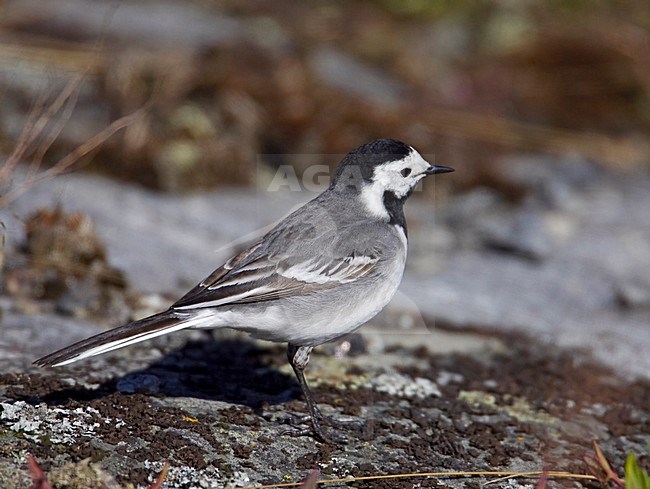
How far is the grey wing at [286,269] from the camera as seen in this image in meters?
4.51

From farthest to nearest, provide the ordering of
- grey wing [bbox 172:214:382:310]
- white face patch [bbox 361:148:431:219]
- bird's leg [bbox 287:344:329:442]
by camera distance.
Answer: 1. white face patch [bbox 361:148:431:219]
2. grey wing [bbox 172:214:382:310]
3. bird's leg [bbox 287:344:329:442]

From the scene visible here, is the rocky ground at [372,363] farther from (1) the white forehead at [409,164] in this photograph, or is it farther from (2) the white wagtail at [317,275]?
(1) the white forehead at [409,164]

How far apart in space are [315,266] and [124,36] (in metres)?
7.52

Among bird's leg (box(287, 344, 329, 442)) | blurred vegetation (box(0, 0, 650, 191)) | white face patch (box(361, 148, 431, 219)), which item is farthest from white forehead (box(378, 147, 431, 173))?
blurred vegetation (box(0, 0, 650, 191))

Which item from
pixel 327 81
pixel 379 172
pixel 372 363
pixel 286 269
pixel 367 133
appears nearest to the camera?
pixel 286 269

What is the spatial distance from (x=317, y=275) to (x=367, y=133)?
553 centimetres

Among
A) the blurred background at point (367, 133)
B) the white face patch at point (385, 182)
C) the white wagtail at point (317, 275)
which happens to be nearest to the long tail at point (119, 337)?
the white wagtail at point (317, 275)

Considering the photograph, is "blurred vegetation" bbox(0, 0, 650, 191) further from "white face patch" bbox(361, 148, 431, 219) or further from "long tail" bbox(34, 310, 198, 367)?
"long tail" bbox(34, 310, 198, 367)

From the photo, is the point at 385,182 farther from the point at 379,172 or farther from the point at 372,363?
the point at 372,363

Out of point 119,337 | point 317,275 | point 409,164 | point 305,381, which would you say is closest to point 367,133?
point 409,164

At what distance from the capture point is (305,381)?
4.75 metres

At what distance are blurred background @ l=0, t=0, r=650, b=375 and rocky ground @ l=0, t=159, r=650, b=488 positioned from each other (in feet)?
0.16

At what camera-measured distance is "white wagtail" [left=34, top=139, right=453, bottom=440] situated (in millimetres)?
4418

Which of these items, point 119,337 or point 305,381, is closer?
point 119,337
